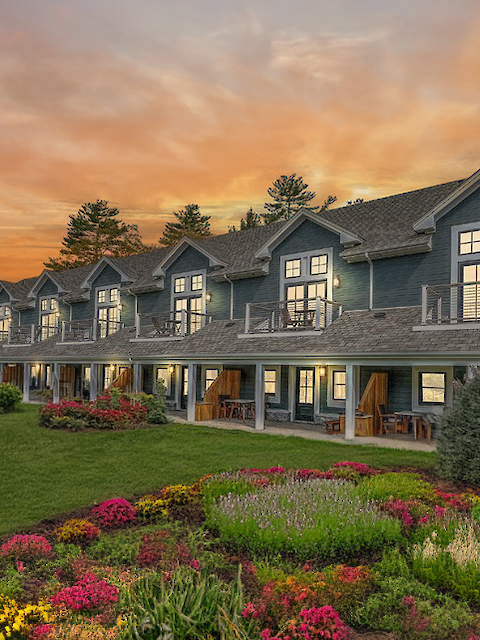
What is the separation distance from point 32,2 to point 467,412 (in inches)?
614

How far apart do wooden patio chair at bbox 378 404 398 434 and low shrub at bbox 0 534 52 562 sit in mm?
12942

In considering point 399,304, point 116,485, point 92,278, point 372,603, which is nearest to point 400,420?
point 399,304

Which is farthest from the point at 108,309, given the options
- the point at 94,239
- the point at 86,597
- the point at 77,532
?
the point at 94,239

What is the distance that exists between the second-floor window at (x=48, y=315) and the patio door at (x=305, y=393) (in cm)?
2072

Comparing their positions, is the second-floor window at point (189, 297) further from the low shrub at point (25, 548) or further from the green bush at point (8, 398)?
the low shrub at point (25, 548)

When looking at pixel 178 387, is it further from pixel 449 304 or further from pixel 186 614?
pixel 186 614

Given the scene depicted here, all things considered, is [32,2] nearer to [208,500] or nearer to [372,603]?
[208,500]

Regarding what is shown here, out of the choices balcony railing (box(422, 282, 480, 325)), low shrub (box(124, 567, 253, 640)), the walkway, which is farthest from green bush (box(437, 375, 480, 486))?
low shrub (box(124, 567, 253, 640))

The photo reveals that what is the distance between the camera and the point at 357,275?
19.4m

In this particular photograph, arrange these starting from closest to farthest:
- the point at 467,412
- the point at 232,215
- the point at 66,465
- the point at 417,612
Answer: the point at 417,612, the point at 467,412, the point at 66,465, the point at 232,215

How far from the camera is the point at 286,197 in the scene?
51812mm

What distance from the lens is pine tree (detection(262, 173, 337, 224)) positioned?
51.1 metres

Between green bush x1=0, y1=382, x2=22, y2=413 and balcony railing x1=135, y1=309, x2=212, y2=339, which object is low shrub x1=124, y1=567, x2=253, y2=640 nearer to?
balcony railing x1=135, y1=309, x2=212, y2=339

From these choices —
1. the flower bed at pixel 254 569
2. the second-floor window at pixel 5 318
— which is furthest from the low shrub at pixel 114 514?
the second-floor window at pixel 5 318
